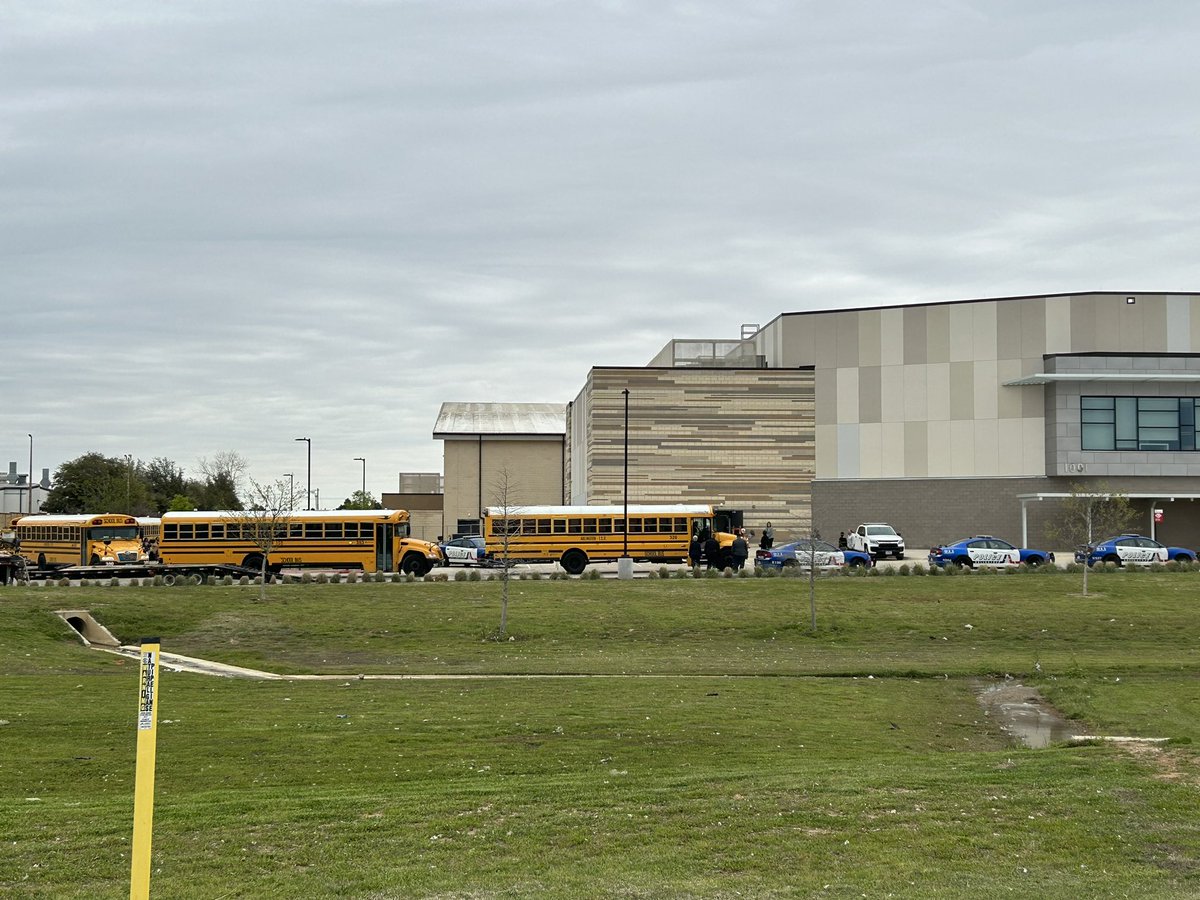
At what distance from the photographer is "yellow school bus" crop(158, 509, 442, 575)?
49.5 metres

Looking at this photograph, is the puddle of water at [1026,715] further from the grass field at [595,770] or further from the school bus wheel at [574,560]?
the school bus wheel at [574,560]

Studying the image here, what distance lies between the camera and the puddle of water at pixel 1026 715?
18839 millimetres

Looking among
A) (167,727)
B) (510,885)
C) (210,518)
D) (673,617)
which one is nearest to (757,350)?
(210,518)

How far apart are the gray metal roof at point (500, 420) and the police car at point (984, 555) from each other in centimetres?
5009

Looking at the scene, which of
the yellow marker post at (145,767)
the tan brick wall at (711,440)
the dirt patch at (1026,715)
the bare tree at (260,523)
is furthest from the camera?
the tan brick wall at (711,440)

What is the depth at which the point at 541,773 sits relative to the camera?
1414 cm

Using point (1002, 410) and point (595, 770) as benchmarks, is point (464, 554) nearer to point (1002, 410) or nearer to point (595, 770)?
point (1002, 410)

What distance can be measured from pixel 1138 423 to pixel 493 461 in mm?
46631

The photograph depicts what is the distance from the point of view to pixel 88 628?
3253 cm

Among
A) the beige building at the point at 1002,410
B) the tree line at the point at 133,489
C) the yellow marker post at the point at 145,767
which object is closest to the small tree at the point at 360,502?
the tree line at the point at 133,489

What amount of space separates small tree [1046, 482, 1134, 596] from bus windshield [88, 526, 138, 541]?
4207 cm

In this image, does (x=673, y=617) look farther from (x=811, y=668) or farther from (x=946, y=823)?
(x=946, y=823)

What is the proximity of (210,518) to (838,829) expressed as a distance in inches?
1686

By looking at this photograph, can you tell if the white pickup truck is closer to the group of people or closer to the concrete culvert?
the group of people
